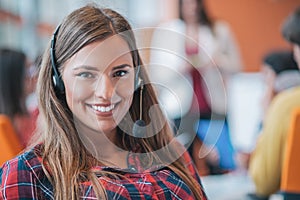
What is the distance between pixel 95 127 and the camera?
1071 mm

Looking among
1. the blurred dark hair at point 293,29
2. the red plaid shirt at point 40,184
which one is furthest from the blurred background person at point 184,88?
the blurred dark hair at point 293,29

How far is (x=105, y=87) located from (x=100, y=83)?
0.01 m

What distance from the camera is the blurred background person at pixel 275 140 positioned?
5.67 ft

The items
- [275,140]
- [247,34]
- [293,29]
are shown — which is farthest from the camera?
[247,34]

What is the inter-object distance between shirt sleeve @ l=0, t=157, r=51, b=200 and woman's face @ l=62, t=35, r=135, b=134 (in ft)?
0.49

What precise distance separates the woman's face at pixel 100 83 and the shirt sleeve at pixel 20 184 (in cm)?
15

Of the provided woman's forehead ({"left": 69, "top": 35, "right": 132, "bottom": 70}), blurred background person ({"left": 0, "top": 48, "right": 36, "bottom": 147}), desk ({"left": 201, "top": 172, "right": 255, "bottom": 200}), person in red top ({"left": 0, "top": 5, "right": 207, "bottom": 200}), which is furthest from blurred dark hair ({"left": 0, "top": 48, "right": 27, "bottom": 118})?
woman's forehead ({"left": 69, "top": 35, "right": 132, "bottom": 70})

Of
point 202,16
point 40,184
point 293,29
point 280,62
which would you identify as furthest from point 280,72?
point 40,184

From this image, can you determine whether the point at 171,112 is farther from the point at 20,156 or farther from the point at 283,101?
the point at 283,101

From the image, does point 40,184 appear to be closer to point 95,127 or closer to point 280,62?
point 95,127

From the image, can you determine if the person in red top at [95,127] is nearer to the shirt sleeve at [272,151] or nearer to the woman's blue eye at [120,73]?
the woman's blue eye at [120,73]

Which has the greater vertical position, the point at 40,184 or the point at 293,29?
the point at 293,29

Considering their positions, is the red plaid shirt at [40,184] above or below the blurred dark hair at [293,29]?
below

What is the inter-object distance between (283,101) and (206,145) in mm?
736
